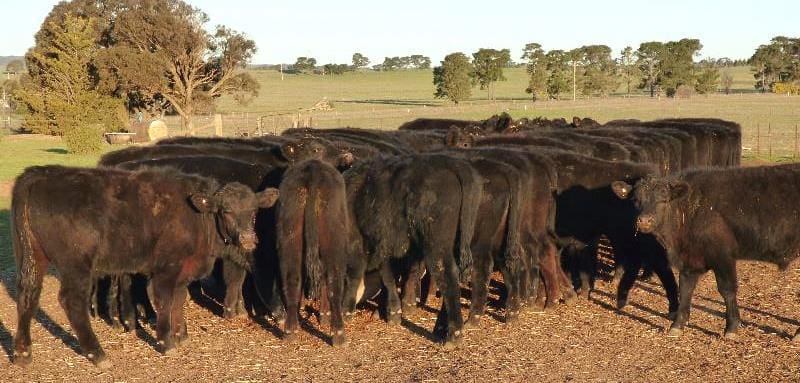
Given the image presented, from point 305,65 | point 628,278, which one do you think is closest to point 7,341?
point 628,278

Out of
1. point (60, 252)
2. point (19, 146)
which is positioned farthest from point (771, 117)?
point (60, 252)

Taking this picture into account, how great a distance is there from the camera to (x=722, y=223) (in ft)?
27.8

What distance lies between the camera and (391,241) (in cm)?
852

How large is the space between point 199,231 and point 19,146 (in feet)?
119

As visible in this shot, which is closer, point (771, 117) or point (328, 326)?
point (328, 326)

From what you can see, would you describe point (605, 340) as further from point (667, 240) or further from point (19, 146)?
point (19, 146)

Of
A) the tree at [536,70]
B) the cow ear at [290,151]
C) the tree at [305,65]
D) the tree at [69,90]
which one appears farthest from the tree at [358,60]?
the cow ear at [290,151]

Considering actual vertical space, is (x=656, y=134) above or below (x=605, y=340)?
above

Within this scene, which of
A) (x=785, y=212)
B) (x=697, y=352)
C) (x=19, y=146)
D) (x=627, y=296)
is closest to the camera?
(x=697, y=352)

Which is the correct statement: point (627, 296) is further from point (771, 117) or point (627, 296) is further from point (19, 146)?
point (771, 117)

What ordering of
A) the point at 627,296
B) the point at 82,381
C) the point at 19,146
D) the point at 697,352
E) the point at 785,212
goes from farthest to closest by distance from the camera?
the point at 19,146 < the point at 627,296 < the point at 785,212 < the point at 697,352 < the point at 82,381

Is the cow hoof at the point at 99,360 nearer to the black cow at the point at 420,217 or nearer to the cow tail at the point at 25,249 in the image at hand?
the cow tail at the point at 25,249

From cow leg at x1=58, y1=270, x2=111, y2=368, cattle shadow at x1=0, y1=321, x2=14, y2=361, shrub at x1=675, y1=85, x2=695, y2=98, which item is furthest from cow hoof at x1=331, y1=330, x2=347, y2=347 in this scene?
shrub at x1=675, y1=85, x2=695, y2=98

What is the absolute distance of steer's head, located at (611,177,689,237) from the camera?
8469 mm
